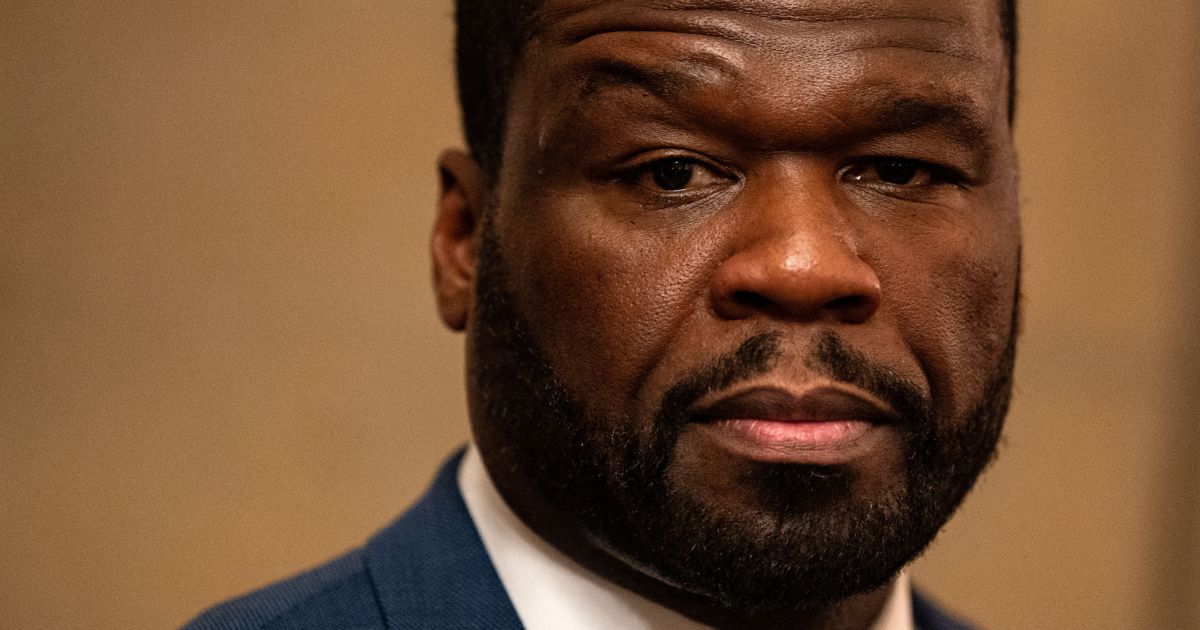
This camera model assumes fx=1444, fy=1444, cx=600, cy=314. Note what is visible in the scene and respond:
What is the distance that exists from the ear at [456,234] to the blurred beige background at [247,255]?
687 millimetres

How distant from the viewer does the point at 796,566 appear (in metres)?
1.38

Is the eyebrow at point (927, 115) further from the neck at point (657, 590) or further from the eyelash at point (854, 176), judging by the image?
the neck at point (657, 590)

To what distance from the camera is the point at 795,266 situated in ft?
4.34

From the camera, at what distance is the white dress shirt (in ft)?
5.00

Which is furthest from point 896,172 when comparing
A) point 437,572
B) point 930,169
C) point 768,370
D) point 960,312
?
point 437,572

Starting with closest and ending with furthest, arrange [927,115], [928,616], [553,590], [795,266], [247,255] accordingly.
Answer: [795,266]
[927,115]
[553,590]
[928,616]
[247,255]

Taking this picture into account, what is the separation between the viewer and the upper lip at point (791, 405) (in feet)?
4.39

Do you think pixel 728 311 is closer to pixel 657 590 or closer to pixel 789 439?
pixel 789 439

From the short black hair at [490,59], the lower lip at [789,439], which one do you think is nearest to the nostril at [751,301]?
the lower lip at [789,439]

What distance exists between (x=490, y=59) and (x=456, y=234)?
22cm

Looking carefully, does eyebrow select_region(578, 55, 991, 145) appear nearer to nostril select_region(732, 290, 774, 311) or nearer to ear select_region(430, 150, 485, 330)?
nostril select_region(732, 290, 774, 311)

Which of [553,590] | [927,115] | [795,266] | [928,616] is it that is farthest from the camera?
[928,616]

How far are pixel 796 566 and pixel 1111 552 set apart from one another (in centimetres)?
163

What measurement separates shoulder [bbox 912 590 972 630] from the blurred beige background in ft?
2.93
